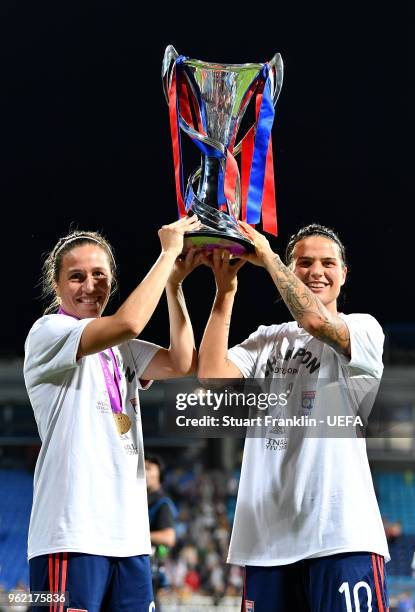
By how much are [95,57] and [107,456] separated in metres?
3.78

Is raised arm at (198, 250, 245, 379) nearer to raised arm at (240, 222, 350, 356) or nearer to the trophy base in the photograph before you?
the trophy base

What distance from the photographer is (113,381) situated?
8.66 ft

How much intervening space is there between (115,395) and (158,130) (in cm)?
339

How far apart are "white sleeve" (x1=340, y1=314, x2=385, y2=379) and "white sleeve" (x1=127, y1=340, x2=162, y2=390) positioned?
2.08 feet

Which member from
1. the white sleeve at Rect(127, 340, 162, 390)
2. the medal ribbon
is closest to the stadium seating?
the white sleeve at Rect(127, 340, 162, 390)

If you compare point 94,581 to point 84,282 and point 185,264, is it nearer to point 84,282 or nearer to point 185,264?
point 84,282

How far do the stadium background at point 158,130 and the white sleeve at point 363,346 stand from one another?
2.30 m

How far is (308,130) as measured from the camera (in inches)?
220

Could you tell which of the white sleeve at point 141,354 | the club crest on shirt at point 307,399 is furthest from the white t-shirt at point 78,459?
the club crest on shirt at point 307,399

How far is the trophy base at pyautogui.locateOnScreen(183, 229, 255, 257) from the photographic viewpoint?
2605mm

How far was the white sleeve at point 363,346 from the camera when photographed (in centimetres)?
264

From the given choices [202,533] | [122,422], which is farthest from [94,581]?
[202,533]

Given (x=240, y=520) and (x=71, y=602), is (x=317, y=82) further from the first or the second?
(x=71, y=602)

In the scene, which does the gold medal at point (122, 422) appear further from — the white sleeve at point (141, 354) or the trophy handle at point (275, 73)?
the trophy handle at point (275, 73)
